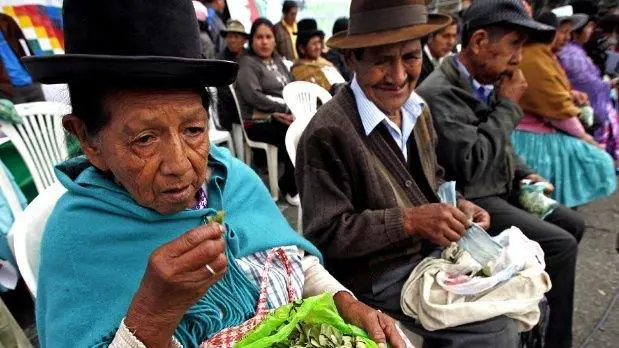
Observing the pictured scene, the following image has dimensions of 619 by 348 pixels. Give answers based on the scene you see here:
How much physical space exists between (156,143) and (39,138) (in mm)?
2449

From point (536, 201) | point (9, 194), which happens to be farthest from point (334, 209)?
point (9, 194)

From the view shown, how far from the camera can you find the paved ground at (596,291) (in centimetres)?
280

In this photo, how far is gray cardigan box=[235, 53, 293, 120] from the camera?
5262 millimetres

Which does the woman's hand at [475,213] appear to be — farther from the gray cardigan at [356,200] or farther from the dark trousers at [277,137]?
the dark trousers at [277,137]

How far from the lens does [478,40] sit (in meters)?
2.46

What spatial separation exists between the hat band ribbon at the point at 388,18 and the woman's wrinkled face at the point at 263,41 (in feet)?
12.7

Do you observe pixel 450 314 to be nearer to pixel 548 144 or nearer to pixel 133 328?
pixel 133 328

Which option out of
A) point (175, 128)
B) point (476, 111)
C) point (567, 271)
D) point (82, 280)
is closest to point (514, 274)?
point (567, 271)

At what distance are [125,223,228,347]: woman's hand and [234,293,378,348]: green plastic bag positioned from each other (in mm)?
223

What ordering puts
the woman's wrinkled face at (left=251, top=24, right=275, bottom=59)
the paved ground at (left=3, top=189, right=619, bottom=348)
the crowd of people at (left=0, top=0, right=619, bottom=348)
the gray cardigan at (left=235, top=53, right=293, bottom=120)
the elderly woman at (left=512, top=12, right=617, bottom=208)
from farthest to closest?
1. the woman's wrinkled face at (left=251, top=24, right=275, bottom=59)
2. the gray cardigan at (left=235, top=53, right=293, bottom=120)
3. the elderly woman at (left=512, top=12, right=617, bottom=208)
4. the paved ground at (left=3, top=189, right=619, bottom=348)
5. the crowd of people at (left=0, top=0, right=619, bottom=348)

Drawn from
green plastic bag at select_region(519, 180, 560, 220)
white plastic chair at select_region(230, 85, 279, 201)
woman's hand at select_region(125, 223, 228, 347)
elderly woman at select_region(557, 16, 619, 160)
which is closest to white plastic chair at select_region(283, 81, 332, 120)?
white plastic chair at select_region(230, 85, 279, 201)

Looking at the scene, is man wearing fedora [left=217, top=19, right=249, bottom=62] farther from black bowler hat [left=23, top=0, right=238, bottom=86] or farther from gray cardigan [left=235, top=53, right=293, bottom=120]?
black bowler hat [left=23, top=0, right=238, bottom=86]

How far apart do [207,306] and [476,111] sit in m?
1.83

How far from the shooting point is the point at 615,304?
10.1 ft
